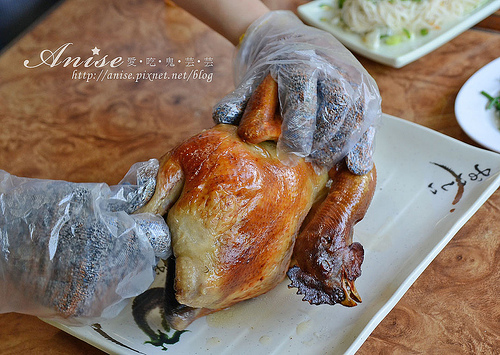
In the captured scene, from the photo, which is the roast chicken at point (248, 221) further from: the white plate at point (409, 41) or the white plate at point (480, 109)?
the white plate at point (409, 41)

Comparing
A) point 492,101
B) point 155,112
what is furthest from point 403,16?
point 155,112

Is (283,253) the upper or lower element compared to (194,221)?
lower

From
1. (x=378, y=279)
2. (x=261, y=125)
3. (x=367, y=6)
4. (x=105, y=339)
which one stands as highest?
(x=261, y=125)

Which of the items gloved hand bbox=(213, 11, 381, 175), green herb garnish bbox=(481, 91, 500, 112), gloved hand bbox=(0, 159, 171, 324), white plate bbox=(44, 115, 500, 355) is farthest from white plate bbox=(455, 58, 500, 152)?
gloved hand bbox=(0, 159, 171, 324)

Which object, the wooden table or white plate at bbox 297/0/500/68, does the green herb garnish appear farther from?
white plate at bbox 297/0/500/68

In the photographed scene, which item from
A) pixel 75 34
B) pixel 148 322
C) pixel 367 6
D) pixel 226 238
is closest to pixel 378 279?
pixel 226 238

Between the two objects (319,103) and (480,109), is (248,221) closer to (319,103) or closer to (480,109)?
(319,103)

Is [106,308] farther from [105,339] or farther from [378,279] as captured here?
[378,279]

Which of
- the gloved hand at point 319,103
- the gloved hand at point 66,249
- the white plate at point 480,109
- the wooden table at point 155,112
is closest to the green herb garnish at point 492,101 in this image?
the white plate at point 480,109
